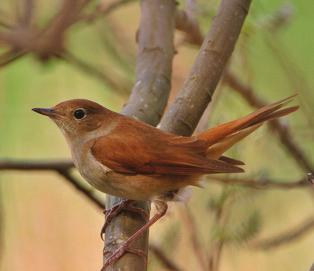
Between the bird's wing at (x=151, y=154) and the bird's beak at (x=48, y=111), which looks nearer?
the bird's wing at (x=151, y=154)

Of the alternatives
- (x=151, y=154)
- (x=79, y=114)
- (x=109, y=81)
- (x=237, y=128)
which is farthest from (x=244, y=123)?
(x=109, y=81)

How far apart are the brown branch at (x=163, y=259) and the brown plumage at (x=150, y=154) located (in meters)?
0.46

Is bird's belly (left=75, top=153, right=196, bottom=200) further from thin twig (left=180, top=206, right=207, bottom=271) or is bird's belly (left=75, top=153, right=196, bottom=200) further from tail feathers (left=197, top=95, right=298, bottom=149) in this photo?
thin twig (left=180, top=206, right=207, bottom=271)

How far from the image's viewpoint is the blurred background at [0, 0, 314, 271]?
395cm

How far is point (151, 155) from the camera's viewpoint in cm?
330

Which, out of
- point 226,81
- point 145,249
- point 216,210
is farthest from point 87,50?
point 145,249

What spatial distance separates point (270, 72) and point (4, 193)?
1.78 m

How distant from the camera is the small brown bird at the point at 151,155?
321 centimetres

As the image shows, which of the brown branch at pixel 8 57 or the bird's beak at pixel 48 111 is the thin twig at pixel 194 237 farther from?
the brown branch at pixel 8 57

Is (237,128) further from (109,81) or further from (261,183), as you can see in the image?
(109,81)

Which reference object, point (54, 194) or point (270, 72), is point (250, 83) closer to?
point (270, 72)

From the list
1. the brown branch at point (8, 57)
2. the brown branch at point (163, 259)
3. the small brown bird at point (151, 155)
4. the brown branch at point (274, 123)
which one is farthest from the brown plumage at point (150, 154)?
the brown branch at point (274, 123)

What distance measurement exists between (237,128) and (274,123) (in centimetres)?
113

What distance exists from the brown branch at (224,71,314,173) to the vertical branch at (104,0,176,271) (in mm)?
840
